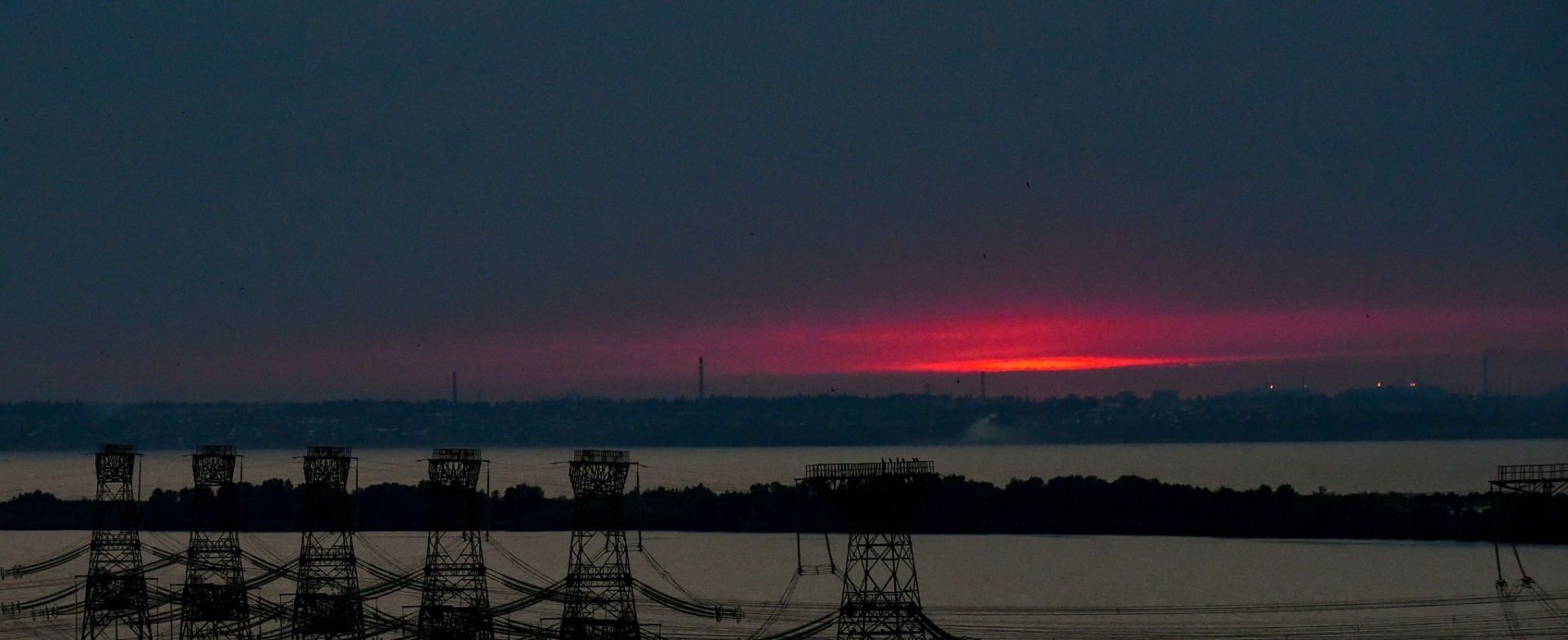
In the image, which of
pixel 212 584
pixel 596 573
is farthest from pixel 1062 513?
pixel 596 573

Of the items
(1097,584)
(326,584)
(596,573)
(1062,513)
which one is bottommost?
(1097,584)

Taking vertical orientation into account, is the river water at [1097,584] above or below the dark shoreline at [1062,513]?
below

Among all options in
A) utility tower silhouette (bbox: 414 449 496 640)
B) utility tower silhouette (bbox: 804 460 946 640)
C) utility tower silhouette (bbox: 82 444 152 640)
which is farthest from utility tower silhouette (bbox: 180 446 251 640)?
utility tower silhouette (bbox: 804 460 946 640)

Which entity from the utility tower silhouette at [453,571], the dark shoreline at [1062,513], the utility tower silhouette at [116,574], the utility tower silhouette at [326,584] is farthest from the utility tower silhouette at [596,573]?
the dark shoreline at [1062,513]

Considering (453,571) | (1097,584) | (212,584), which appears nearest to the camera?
(453,571)

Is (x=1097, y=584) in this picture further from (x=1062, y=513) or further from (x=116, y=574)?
(x=116, y=574)

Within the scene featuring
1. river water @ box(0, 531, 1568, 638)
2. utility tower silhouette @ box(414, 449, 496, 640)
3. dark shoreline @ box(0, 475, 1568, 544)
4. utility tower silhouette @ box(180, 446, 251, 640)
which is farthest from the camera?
dark shoreline @ box(0, 475, 1568, 544)

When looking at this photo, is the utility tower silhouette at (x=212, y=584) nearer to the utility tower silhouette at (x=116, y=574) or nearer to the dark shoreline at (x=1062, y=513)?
the utility tower silhouette at (x=116, y=574)

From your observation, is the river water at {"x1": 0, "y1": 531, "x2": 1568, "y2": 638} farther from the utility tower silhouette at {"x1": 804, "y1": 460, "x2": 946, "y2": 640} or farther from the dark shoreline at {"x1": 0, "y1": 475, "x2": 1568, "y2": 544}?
the utility tower silhouette at {"x1": 804, "y1": 460, "x2": 946, "y2": 640}

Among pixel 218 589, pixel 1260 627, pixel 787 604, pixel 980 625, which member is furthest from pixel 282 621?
pixel 1260 627
